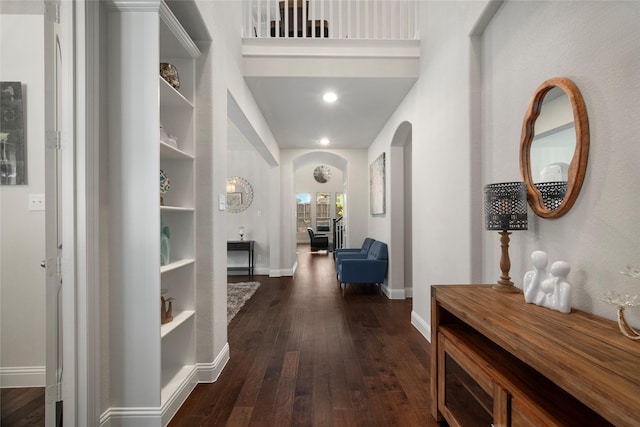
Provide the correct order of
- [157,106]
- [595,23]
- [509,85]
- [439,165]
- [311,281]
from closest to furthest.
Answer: [595,23], [157,106], [509,85], [439,165], [311,281]

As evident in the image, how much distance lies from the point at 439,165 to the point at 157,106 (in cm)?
220

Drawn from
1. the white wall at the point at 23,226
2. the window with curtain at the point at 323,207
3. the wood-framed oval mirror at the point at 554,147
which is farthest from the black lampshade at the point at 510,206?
the window with curtain at the point at 323,207

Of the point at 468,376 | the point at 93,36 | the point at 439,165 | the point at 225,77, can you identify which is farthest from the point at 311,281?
the point at 93,36

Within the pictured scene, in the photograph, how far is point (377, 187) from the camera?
495 cm

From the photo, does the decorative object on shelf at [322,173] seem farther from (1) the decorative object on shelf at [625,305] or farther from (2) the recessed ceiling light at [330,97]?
(1) the decorative object on shelf at [625,305]

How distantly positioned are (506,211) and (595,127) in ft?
1.58

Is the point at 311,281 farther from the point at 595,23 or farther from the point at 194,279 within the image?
the point at 595,23

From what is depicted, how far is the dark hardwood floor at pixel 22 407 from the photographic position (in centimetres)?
146

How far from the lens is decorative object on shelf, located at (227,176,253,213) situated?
250 inches

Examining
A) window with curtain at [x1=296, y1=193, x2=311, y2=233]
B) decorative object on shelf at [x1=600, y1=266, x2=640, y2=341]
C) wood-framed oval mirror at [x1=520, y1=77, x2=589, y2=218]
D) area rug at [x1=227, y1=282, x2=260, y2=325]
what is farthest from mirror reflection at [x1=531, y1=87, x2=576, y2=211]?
window with curtain at [x1=296, y1=193, x2=311, y2=233]

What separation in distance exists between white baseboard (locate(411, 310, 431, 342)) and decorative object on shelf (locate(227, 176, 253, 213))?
4.30m

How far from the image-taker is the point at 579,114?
1269 millimetres

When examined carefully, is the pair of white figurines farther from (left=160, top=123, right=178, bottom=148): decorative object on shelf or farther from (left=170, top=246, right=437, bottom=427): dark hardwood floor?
(left=160, top=123, right=178, bottom=148): decorative object on shelf

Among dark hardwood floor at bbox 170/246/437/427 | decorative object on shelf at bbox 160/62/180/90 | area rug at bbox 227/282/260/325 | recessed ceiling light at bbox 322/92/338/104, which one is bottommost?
area rug at bbox 227/282/260/325
